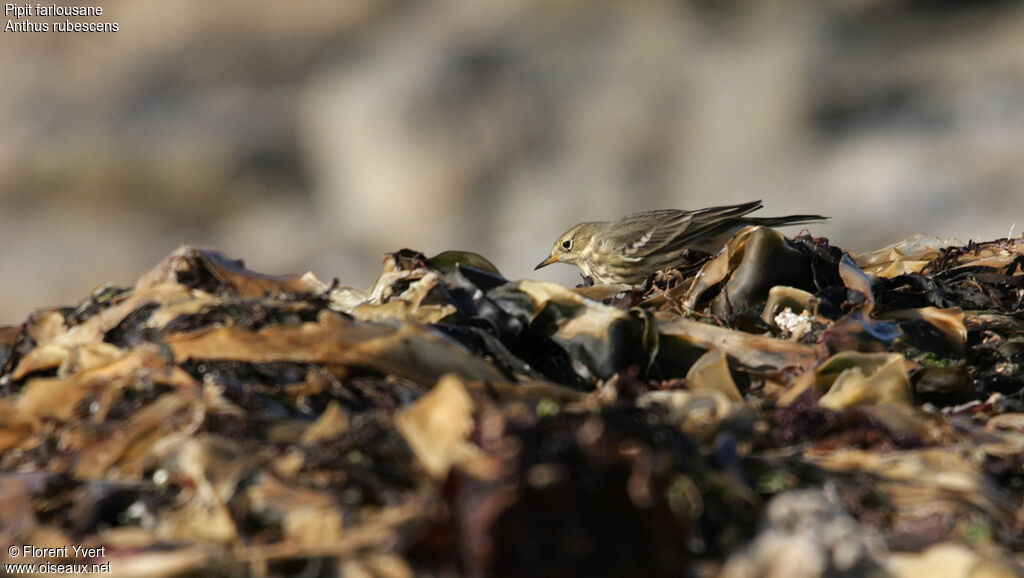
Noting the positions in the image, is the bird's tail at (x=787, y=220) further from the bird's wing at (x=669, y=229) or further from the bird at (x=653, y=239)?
the bird's wing at (x=669, y=229)

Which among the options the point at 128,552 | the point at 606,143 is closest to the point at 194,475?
Result: the point at 128,552

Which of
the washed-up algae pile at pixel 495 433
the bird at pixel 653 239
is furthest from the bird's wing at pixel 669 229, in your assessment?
the washed-up algae pile at pixel 495 433

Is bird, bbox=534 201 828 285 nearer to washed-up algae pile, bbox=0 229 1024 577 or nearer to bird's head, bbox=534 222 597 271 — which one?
bird's head, bbox=534 222 597 271

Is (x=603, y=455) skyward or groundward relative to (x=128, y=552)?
skyward

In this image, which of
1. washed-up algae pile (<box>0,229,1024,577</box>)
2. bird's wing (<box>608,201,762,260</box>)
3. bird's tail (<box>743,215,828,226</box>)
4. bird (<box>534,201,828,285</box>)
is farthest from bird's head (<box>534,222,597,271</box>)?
washed-up algae pile (<box>0,229,1024,577</box>)

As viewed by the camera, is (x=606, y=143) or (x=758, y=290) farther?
(x=606, y=143)

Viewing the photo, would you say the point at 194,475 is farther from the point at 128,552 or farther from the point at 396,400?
the point at 396,400

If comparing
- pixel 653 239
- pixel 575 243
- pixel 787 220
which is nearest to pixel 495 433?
pixel 787 220
